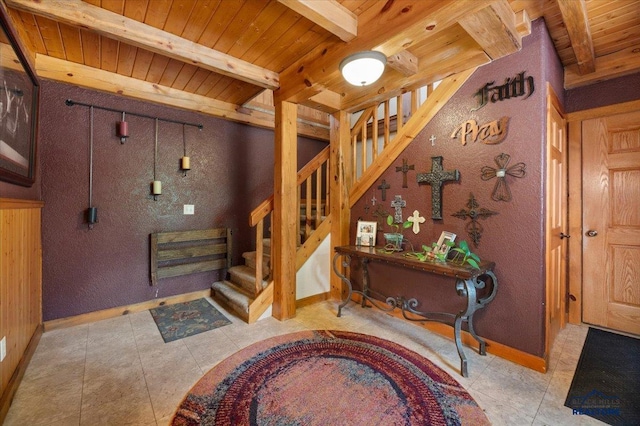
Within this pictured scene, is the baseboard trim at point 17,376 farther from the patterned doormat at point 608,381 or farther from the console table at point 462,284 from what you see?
the patterned doormat at point 608,381

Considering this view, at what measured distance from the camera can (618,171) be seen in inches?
98.6

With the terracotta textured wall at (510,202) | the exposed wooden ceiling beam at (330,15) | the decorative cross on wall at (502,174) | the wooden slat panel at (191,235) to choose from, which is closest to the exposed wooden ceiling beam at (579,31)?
the terracotta textured wall at (510,202)

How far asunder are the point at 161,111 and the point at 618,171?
479 cm

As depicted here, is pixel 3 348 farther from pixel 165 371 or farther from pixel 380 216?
pixel 380 216

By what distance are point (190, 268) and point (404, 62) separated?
10.6 ft

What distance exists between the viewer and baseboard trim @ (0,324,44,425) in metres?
1.51

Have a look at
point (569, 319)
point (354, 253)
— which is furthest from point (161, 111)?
point (569, 319)

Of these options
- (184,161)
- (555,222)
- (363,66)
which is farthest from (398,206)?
(184,161)

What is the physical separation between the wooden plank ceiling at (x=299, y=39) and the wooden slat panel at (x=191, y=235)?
1601mm

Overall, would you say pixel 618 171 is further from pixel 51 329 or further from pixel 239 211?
pixel 51 329

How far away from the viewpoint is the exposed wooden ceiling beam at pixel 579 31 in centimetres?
171

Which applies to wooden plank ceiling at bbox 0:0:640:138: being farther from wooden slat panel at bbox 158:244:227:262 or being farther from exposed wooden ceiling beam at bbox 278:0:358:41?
wooden slat panel at bbox 158:244:227:262

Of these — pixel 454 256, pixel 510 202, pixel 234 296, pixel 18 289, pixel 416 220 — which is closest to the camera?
pixel 18 289

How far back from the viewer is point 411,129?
2746 mm
